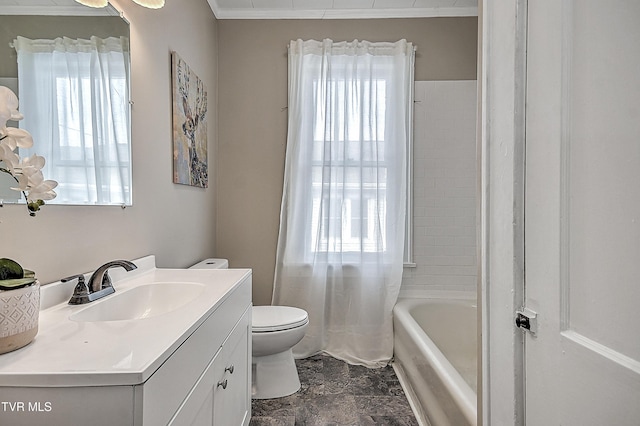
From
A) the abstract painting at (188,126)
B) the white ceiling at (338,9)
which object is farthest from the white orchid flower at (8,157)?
the white ceiling at (338,9)

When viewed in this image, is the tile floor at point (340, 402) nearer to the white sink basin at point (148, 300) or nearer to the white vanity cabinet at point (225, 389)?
the white vanity cabinet at point (225, 389)

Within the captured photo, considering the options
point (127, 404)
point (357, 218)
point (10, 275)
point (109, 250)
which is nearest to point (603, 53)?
point (127, 404)

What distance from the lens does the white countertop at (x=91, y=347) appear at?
0.62m

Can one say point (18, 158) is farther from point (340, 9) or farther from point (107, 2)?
point (340, 9)

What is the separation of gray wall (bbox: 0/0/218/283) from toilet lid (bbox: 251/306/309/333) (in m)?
0.54

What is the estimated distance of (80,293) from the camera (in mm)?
1092

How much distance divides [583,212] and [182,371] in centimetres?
93

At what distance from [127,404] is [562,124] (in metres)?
1.01

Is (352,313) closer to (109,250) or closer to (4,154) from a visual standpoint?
(109,250)

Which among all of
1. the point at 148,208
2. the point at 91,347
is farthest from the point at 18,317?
the point at 148,208

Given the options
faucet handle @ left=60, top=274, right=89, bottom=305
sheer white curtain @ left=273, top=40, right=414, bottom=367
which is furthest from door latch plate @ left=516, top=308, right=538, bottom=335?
sheer white curtain @ left=273, top=40, right=414, bottom=367

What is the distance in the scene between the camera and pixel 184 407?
86cm

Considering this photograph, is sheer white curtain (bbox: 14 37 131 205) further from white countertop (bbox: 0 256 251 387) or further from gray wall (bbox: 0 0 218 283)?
white countertop (bbox: 0 256 251 387)

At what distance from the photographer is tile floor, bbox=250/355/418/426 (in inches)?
74.6
